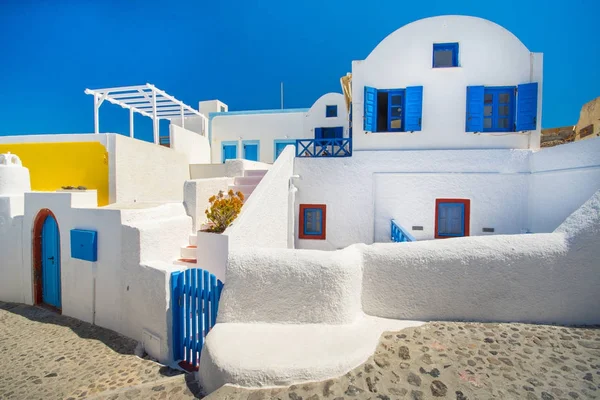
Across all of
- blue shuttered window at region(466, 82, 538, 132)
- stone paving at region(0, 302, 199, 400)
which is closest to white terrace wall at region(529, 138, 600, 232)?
blue shuttered window at region(466, 82, 538, 132)

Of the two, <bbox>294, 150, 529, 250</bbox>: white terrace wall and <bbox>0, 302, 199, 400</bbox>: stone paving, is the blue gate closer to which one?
<bbox>0, 302, 199, 400</bbox>: stone paving

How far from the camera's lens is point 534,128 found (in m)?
8.70

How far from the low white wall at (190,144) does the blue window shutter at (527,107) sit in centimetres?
1315

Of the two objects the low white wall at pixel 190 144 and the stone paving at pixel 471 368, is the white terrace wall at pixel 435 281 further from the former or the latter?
the low white wall at pixel 190 144

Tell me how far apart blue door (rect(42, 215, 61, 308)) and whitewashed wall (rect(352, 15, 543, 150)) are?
9022mm

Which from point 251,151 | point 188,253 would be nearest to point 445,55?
point 188,253

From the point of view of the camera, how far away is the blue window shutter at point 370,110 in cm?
925

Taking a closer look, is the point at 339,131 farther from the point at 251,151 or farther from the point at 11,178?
the point at 11,178

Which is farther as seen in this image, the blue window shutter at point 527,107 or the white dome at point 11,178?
the blue window shutter at point 527,107

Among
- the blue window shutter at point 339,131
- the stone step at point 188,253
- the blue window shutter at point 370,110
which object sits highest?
the blue window shutter at point 339,131

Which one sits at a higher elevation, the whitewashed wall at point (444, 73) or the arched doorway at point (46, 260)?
the whitewashed wall at point (444, 73)

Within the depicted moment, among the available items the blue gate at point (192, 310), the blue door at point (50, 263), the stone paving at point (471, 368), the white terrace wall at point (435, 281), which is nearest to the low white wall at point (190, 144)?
the blue door at point (50, 263)

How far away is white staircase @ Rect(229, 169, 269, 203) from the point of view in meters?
8.81

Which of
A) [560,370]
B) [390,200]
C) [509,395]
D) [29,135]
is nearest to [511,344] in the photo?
[560,370]
